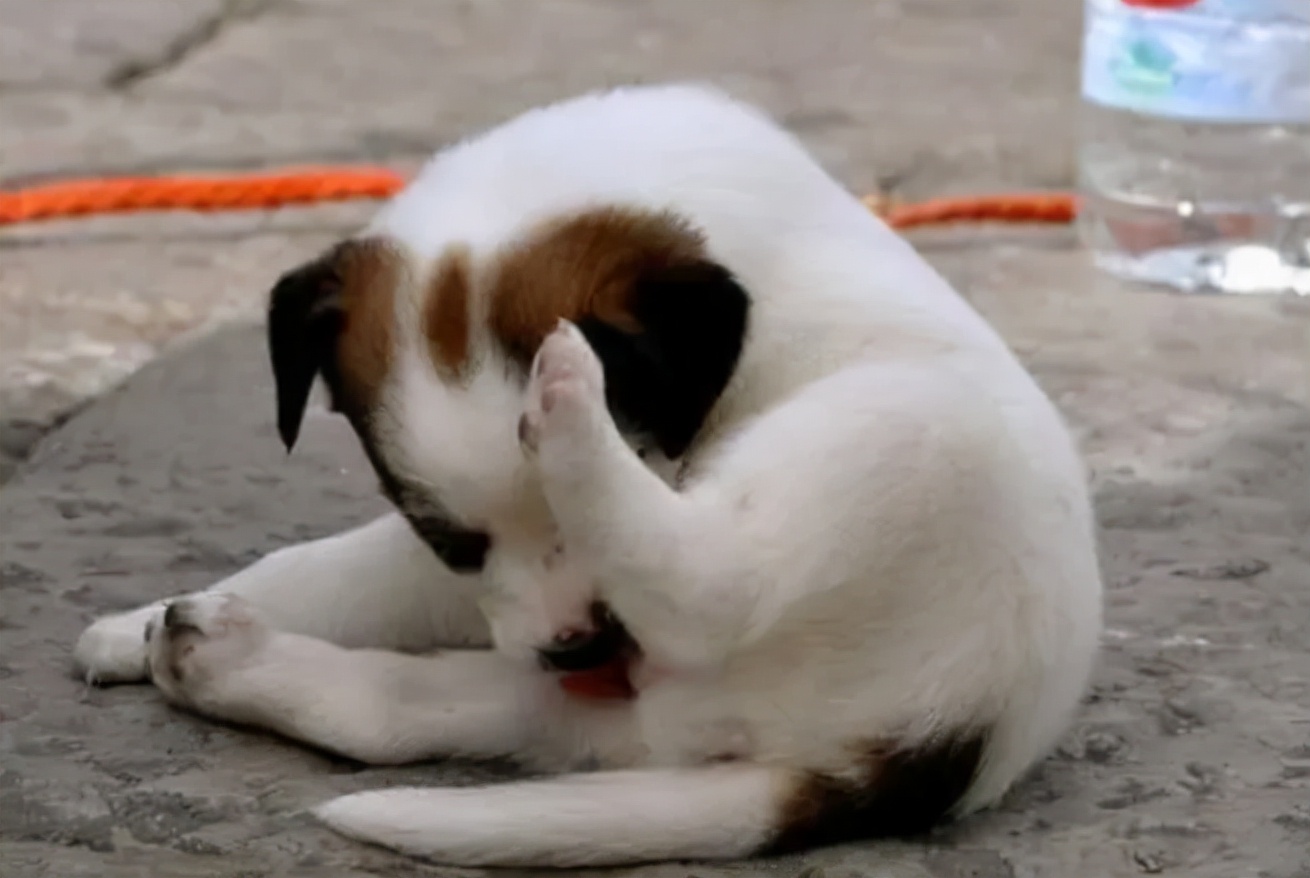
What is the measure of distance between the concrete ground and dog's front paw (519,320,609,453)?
30cm

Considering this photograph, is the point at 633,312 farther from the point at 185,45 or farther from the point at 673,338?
the point at 185,45

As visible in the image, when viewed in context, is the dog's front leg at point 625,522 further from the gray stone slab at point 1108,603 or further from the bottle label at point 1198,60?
the bottle label at point 1198,60

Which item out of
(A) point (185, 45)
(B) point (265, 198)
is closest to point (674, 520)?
(B) point (265, 198)

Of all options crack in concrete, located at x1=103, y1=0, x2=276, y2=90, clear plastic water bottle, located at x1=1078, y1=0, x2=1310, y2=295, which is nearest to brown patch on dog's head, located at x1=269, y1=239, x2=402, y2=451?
clear plastic water bottle, located at x1=1078, y1=0, x2=1310, y2=295

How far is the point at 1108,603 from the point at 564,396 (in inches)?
34.2

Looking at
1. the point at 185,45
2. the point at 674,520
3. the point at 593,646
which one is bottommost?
the point at 185,45

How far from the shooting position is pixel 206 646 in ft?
5.15

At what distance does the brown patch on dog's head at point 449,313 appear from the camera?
1.42m

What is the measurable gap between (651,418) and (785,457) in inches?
4.5

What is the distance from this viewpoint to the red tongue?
4.85 feet

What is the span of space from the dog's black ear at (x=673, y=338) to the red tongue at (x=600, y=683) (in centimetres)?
19

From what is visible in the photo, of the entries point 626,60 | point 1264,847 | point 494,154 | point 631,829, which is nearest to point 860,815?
point 631,829

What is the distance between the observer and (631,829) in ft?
4.43

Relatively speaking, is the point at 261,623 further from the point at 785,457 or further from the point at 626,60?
the point at 626,60
